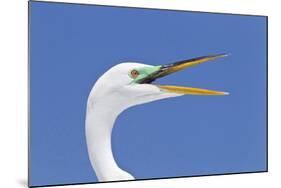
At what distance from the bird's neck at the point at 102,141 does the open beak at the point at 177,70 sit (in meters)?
0.35

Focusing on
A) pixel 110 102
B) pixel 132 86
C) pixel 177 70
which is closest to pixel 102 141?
pixel 110 102

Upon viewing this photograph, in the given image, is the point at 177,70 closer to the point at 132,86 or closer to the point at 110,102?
the point at 132,86

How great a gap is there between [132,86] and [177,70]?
0.41 metres

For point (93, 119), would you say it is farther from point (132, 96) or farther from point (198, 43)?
point (198, 43)

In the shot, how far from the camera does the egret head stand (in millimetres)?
4109

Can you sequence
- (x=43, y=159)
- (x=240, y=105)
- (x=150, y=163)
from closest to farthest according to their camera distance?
(x=43, y=159)
(x=150, y=163)
(x=240, y=105)

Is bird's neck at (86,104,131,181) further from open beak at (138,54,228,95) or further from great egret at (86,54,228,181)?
open beak at (138,54,228,95)

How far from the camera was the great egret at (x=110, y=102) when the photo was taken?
411cm

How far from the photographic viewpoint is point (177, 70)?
4.35 meters

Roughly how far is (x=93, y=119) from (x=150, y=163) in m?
0.56

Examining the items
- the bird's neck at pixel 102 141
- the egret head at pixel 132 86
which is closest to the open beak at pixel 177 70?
the egret head at pixel 132 86

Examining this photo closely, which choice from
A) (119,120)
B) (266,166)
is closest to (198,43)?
(119,120)

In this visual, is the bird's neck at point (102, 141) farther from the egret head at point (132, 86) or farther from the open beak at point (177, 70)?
the open beak at point (177, 70)

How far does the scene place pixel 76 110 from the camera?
13.4ft
